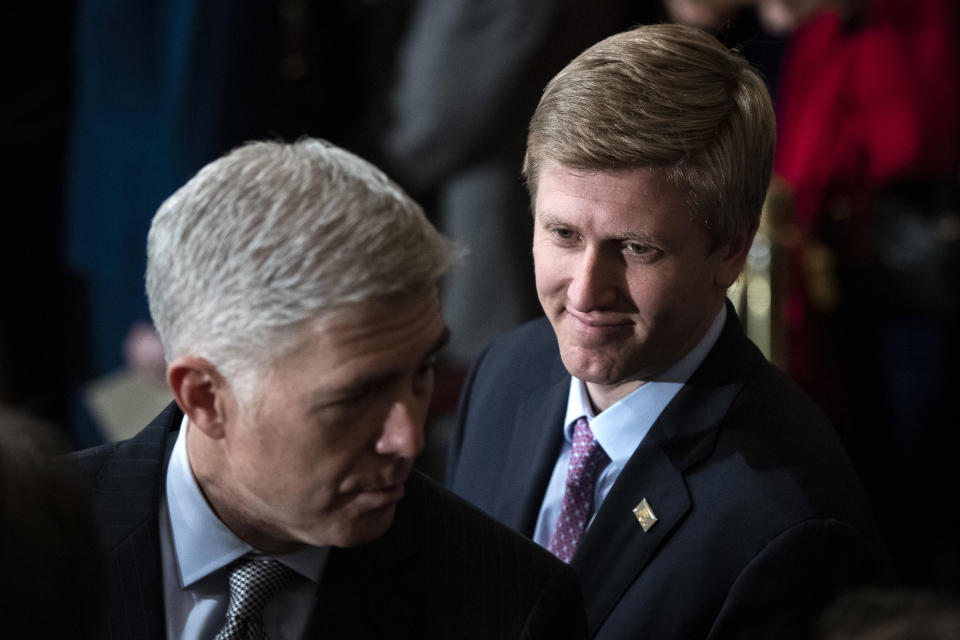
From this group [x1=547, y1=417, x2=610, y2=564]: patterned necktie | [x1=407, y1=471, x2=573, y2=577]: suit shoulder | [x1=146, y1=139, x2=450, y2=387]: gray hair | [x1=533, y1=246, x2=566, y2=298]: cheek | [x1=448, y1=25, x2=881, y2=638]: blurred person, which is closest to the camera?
[x1=146, y1=139, x2=450, y2=387]: gray hair

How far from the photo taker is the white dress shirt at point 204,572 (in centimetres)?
159

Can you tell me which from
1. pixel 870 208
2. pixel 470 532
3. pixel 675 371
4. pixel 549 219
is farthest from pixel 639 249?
pixel 870 208

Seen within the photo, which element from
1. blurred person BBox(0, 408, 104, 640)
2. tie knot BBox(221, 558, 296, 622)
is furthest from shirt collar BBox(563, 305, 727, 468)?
blurred person BBox(0, 408, 104, 640)

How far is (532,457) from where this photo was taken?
217 cm

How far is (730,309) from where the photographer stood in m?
2.06

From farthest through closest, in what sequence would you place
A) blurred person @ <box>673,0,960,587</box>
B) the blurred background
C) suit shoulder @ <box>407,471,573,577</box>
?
blurred person @ <box>673,0,960,587</box>
the blurred background
suit shoulder @ <box>407,471,573,577</box>

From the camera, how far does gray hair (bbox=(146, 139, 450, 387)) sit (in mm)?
1416

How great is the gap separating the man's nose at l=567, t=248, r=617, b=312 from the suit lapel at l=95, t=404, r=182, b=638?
0.64 m

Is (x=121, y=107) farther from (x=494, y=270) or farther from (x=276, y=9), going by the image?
(x=494, y=270)

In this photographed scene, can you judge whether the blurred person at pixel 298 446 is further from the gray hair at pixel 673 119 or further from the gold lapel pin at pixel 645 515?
the gray hair at pixel 673 119

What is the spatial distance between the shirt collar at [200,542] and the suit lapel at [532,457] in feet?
1.88

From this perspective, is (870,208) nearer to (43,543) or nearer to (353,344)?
(353,344)

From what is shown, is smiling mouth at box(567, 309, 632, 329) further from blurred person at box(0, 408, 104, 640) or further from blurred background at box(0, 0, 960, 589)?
blurred background at box(0, 0, 960, 589)

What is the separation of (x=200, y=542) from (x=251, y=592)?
9 cm
